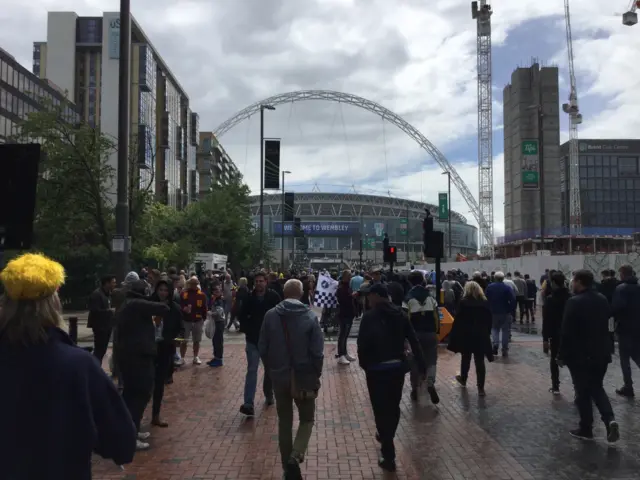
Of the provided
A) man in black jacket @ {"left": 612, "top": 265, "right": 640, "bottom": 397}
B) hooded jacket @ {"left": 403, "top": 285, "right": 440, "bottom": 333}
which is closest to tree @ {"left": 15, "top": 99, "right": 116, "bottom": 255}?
hooded jacket @ {"left": 403, "top": 285, "right": 440, "bottom": 333}

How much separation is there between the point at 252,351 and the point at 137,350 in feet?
6.76

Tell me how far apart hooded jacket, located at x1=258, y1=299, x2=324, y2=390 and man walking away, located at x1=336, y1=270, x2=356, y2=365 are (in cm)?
696

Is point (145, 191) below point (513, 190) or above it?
below

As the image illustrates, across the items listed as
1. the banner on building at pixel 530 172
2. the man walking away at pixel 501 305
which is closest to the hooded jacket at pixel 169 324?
the man walking away at pixel 501 305

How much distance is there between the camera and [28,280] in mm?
2479

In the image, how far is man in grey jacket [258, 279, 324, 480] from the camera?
17.7ft

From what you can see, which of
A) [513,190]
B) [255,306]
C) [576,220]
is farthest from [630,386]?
[576,220]

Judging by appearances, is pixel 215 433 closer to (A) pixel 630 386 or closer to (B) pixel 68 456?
(B) pixel 68 456

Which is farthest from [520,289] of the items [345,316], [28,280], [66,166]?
[28,280]

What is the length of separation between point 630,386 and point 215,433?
6.07 m

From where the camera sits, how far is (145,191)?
19562 mm

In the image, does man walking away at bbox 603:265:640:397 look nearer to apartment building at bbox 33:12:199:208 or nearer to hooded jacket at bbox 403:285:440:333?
hooded jacket at bbox 403:285:440:333

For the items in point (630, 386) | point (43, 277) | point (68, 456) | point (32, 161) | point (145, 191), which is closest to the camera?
point (68, 456)

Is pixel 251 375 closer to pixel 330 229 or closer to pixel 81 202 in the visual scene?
pixel 81 202
